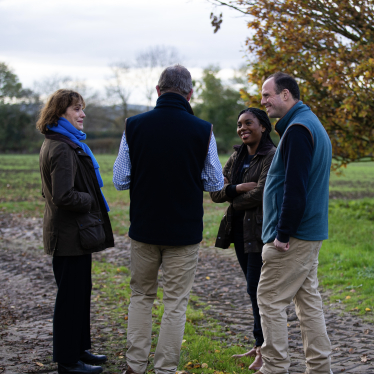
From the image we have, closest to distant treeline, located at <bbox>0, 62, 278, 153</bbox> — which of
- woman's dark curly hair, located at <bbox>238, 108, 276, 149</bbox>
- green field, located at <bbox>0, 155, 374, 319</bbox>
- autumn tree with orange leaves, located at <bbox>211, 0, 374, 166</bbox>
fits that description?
green field, located at <bbox>0, 155, 374, 319</bbox>

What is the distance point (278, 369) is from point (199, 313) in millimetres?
2301

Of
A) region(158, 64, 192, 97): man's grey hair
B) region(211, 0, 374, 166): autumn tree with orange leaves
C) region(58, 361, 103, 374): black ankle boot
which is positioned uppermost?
region(211, 0, 374, 166): autumn tree with orange leaves

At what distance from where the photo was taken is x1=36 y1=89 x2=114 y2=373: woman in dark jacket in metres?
3.64

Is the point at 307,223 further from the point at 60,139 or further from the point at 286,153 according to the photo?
the point at 60,139

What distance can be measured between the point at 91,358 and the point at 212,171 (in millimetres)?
2059

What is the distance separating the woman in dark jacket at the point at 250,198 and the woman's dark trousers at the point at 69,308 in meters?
1.31

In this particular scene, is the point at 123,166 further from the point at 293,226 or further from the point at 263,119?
the point at 263,119

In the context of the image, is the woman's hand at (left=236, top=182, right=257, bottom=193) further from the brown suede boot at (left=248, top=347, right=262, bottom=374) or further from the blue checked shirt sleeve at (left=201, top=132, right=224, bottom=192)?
the brown suede boot at (left=248, top=347, right=262, bottom=374)

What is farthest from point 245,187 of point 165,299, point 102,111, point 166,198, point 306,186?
point 102,111

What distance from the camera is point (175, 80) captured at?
3.38 m

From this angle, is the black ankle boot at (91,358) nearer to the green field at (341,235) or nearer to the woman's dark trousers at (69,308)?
the woman's dark trousers at (69,308)

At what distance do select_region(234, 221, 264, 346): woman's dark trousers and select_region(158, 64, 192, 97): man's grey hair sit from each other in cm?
142

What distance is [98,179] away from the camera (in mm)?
4023

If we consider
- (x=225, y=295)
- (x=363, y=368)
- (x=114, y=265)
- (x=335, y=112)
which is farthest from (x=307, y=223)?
(x=335, y=112)
